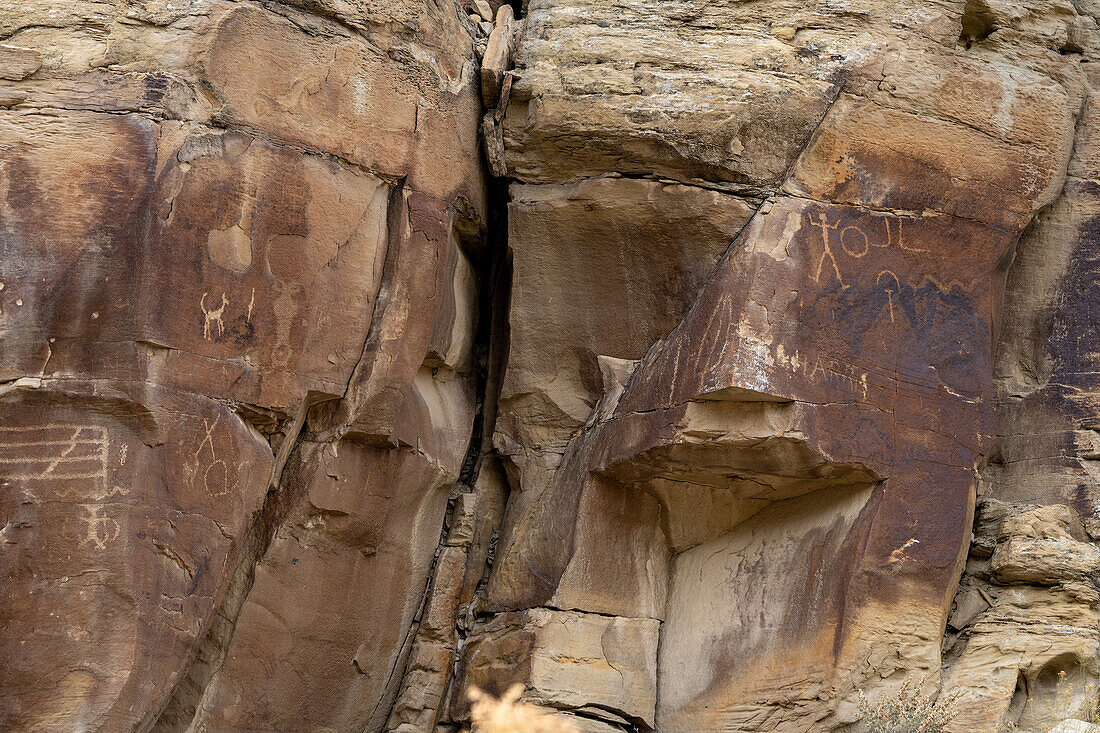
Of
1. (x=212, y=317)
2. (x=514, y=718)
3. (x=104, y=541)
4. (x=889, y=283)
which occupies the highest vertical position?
(x=889, y=283)

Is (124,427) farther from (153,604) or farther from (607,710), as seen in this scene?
(607,710)

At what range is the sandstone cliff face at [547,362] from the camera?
18.1 feet

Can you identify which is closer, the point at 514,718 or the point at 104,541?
the point at 104,541

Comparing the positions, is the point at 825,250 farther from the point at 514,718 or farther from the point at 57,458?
the point at 57,458

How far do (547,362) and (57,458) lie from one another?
268 cm

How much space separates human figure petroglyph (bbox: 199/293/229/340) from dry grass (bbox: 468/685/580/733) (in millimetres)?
2235

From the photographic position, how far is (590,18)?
6797 millimetres

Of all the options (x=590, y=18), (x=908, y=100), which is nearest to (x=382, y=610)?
(x=590, y=18)

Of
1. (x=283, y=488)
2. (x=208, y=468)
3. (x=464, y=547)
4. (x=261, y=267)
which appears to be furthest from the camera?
(x=464, y=547)

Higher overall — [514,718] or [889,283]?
[889,283]

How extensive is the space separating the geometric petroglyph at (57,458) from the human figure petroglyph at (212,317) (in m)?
0.64

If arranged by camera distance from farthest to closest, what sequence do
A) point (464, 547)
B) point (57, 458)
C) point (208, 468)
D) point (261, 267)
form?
point (464, 547) → point (261, 267) → point (208, 468) → point (57, 458)

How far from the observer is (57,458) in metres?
5.40

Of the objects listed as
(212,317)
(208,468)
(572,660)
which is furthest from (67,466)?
(572,660)
